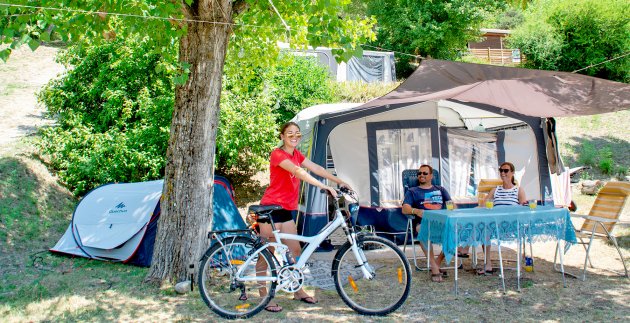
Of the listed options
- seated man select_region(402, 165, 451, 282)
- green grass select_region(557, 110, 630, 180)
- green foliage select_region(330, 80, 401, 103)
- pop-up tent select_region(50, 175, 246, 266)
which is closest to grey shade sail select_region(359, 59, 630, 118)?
seated man select_region(402, 165, 451, 282)

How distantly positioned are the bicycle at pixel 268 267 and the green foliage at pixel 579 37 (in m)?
17.3

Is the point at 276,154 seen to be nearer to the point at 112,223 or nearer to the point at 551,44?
the point at 112,223

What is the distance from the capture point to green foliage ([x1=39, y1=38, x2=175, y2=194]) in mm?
8586

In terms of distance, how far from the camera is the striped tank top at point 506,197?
18.1 ft

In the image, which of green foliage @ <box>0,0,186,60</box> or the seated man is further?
the seated man

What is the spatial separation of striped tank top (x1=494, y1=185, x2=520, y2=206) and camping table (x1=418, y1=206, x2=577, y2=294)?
72 centimetres

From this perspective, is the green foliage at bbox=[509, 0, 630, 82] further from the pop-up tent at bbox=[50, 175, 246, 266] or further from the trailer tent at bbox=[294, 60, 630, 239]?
the pop-up tent at bbox=[50, 175, 246, 266]

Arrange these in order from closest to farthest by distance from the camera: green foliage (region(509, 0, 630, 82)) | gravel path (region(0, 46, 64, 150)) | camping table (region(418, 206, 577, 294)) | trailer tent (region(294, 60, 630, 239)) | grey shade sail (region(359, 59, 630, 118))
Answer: camping table (region(418, 206, 577, 294))
grey shade sail (region(359, 59, 630, 118))
trailer tent (region(294, 60, 630, 239))
gravel path (region(0, 46, 64, 150))
green foliage (region(509, 0, 630, 82))

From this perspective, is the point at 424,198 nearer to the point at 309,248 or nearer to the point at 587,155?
the point at 309,248

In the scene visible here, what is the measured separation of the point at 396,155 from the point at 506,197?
1.81 meters

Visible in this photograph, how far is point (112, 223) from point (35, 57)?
1395cm

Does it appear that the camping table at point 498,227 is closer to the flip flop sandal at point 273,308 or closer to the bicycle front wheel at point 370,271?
the bicycle front wheel at point 370,271

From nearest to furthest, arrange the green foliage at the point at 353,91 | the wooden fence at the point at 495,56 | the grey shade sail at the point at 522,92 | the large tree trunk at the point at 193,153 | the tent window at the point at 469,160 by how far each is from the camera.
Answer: the large tree trunk at the point at 193,153, the grey shade sail at the point at 522,92, the tent window at the point at 469,160, the green foliage at the point at 353,91, the wooden fence at the point at 495,56

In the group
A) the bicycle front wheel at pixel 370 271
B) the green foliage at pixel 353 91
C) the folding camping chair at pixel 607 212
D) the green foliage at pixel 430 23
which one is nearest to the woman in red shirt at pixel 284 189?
the bicycle front wheel at pixel 370 271
